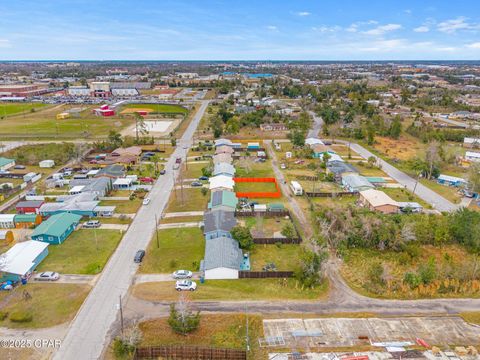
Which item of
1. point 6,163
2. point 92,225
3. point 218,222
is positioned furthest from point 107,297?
point 6,163

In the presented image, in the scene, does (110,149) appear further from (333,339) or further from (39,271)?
(333,339)

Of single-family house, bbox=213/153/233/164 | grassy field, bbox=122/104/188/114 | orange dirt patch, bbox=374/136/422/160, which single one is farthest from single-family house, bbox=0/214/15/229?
grassy field, bbox=122/104/188/114

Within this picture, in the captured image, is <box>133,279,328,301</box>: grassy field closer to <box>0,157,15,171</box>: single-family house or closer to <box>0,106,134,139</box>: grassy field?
<box>0,157,15,171</box>: single-family house

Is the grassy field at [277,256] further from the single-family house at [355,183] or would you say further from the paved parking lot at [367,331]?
the single-family house at [355,183]

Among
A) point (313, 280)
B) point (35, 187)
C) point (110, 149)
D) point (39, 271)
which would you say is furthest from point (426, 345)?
point (110, 149)

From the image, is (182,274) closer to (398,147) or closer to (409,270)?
(409,270)
